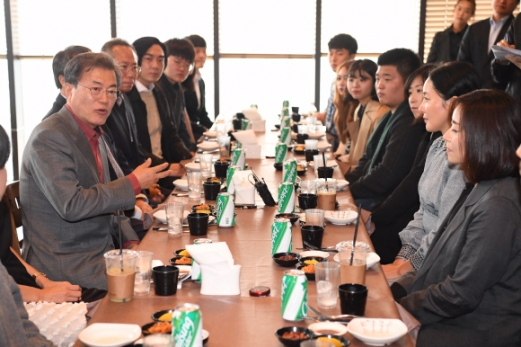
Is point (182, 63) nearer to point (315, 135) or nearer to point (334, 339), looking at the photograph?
point (315, 135)

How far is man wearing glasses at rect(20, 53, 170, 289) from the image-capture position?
2662 millimetres

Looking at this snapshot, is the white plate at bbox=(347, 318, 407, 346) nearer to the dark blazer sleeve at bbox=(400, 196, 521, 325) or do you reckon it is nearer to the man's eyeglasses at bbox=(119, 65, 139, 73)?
the dark blazer sleeve at bbox=(400, 196, 521, 325)

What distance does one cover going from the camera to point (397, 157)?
3.88 meters

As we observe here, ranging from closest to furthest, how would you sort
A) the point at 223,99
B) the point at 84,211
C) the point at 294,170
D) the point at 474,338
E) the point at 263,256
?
1. the point at 474,338
2. the point at 263,256
3. the point at 84,211
4. the point at 294,170
5. the point at 223,99

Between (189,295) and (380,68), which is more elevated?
(380,68)

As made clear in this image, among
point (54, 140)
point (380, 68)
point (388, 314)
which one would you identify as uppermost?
point (380, 68)

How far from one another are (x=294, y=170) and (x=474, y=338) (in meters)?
1.57

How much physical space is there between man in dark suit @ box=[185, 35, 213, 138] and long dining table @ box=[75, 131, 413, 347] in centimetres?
467

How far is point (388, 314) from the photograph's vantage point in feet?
6.06

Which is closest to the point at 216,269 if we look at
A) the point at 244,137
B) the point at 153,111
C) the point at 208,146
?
the point at 244,137

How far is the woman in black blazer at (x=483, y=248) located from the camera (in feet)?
6.82

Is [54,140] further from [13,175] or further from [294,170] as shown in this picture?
[13,175]

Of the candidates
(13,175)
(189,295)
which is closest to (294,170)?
(189,295)

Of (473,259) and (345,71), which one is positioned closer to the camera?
(473,259)
